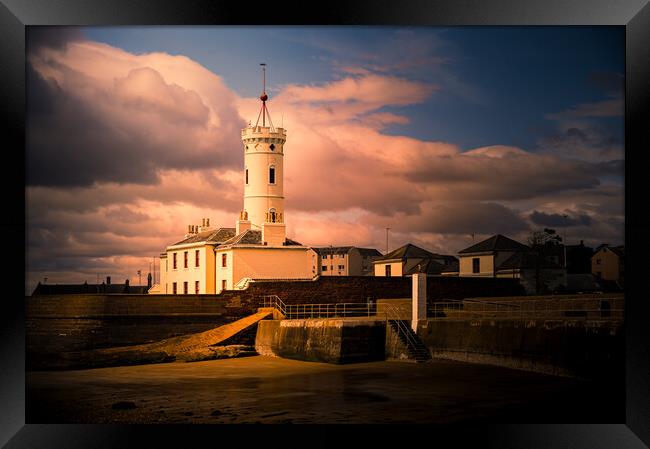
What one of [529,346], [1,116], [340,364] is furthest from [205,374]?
[1,116]

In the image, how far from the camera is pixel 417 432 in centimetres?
1491

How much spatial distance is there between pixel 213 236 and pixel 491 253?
11.7 meters

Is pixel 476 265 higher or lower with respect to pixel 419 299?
higher

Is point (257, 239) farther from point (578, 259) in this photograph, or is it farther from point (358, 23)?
point (358, 23)

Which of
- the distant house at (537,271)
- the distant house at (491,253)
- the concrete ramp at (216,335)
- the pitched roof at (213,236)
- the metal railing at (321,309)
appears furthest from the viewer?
the distant house at (491,253)

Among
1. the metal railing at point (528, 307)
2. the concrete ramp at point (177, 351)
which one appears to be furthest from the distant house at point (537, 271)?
the concrete ramp at point (177, 351)

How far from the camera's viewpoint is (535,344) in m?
19.2

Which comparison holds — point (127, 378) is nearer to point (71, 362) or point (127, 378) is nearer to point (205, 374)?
point (205, 374)

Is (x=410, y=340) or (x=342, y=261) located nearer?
(x=410, y=340)

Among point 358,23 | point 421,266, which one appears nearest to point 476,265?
point 421,266

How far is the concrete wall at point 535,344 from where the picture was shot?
1700cm

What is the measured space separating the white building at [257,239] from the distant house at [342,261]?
32.4 metres

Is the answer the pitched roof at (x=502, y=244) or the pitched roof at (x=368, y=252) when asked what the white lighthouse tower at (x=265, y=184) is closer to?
the pitched roof at (x=502, y=244)

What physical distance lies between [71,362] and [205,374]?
4296 mm
